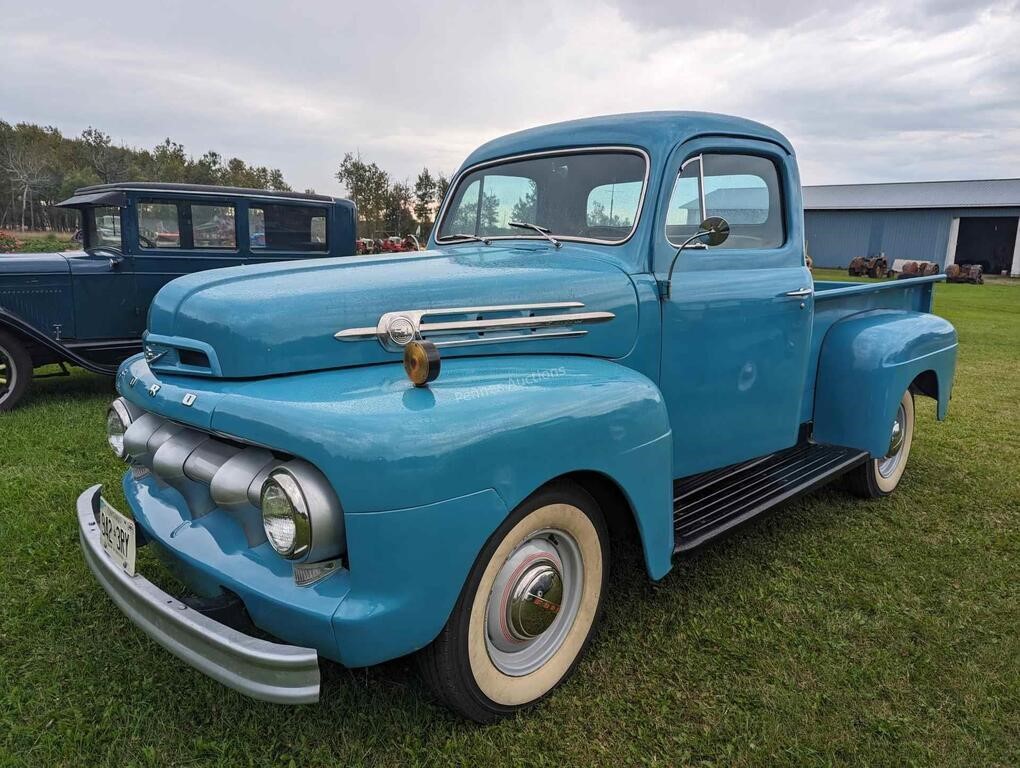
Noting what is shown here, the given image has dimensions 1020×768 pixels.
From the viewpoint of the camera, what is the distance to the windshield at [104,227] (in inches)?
266

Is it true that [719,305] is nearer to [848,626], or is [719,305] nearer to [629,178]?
[629,178]

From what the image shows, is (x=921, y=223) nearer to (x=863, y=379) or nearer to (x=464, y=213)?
(x=863, y=379)

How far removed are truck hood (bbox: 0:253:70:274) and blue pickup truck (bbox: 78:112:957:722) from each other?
186 inches

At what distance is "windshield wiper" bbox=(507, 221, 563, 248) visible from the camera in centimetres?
298

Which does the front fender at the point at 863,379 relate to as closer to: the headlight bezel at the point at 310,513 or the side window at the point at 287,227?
the headlight bezel at the point at 310,513

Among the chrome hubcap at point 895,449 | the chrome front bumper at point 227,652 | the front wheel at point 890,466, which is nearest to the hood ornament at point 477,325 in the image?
the chrome front bumper at point 227,652

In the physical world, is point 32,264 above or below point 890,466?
above

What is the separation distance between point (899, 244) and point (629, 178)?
123 feet

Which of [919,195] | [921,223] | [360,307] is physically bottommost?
[360,307]

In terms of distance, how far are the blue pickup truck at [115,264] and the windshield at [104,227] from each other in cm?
1

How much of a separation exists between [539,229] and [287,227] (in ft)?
17.7

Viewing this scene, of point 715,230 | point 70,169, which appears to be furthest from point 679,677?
point 70,169

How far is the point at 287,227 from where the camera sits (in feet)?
25.3

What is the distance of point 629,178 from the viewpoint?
2.91 m
